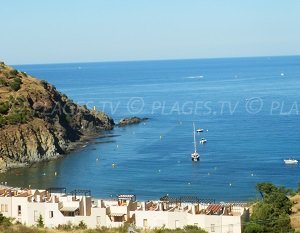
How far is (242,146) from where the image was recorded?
80.1 m

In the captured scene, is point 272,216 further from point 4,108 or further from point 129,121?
point 129,121

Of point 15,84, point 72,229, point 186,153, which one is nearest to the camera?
point 72,229

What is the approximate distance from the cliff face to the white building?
35184 millimetres

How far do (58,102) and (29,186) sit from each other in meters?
35.1

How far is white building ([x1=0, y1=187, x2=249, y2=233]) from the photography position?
3128cm

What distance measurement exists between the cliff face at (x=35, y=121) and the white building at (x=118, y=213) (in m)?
35.2

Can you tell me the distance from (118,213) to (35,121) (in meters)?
50.3

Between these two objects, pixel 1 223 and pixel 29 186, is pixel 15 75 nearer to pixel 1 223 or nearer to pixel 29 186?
pixel 29 186

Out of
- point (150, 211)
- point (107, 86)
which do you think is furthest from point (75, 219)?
point (107, 86)

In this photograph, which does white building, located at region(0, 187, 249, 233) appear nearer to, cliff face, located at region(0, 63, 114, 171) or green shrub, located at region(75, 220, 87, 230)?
green shrub, located at region(75, 220, 87, 230)

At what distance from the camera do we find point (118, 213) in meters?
33.8

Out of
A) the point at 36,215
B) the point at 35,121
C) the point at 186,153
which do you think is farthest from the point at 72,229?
the point at 35,121

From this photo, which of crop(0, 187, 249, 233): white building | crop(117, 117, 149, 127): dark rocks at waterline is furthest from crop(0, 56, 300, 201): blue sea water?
crop(0, 187, 249, 233): white building

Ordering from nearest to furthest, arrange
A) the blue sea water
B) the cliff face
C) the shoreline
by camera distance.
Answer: the blue sea water < the shoreline < the cliff face
